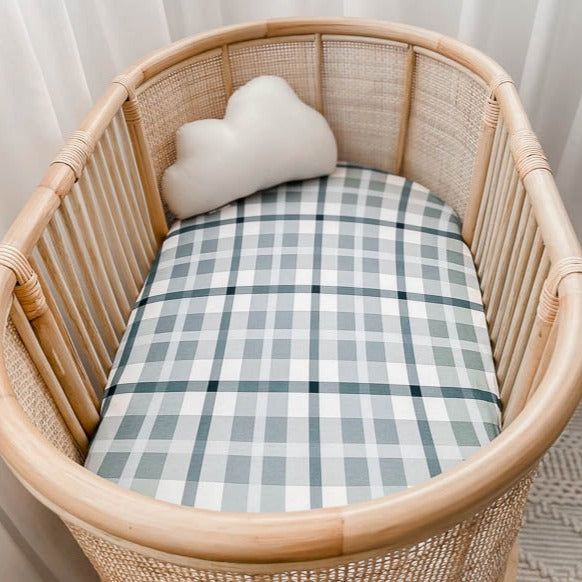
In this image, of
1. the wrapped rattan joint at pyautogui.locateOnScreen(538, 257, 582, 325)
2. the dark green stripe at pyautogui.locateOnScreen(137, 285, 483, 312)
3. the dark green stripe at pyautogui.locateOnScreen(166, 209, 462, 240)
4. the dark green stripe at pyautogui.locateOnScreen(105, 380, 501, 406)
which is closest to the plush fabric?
the dark green stripe at pyautogui.locateOnScreen(166, 209, 462, 240)

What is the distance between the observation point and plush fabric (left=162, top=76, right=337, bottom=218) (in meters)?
1.23

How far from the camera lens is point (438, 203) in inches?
51.4

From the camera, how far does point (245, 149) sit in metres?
1.24

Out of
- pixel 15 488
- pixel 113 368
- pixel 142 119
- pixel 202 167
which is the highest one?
pixel 142 119

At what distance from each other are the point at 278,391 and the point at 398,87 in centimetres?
70

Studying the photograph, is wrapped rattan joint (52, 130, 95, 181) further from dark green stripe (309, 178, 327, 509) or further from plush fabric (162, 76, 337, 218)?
dark green stripe (309, 178, 327, 509)

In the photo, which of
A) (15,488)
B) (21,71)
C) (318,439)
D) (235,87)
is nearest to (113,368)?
(15,488)

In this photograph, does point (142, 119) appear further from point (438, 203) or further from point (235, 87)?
point (438, 203)

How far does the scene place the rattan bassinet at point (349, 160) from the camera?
0.53 meters

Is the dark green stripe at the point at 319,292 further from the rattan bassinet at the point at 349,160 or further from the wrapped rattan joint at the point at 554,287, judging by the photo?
the wrapped rattan joint at the point at 554,287

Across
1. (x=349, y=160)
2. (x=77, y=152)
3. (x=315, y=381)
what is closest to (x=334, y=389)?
(x=315, y=381)

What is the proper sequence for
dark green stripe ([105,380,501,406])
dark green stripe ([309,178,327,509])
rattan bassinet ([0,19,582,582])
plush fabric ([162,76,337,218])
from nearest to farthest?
rattan bassinet ([0,19,582,582])
dark green stripe ([309,178,327,509])
dark green stripe ([105,380,501,406])
plush fabric ([162,76,337,218])

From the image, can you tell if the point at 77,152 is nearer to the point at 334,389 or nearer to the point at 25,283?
the point at 25,283

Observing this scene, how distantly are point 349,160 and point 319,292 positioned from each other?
0.45 metres
